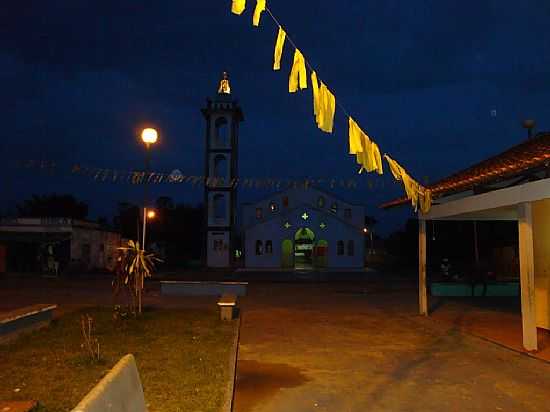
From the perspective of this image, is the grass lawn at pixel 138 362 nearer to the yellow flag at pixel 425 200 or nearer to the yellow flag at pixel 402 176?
the yellow flag at pixel 402 176

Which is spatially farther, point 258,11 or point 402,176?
point 402,176

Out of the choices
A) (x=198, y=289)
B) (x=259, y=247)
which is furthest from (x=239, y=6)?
(x=259, y=247)

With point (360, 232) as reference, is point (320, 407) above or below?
below

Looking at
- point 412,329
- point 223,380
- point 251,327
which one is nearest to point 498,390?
point 223,380

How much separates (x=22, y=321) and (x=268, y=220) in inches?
1251

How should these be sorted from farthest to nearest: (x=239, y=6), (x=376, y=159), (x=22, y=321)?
1. (x=22, y=321)
2. (x=376, y=159)
3. (x=239, y=6)

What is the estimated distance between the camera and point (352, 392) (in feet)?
20.4

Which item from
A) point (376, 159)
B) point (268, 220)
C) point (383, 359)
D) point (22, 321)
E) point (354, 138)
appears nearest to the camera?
point (354, 138)

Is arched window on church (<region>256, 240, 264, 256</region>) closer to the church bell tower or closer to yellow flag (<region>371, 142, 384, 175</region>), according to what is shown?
the church bell tower

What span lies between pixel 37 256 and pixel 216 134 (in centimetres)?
1804

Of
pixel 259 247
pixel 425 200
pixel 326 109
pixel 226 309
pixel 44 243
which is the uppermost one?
pixel 326 109

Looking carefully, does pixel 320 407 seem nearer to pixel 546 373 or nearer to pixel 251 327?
pixel 546 373

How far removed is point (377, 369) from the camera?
24.3 ft

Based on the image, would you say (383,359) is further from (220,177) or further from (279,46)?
(220,177)
